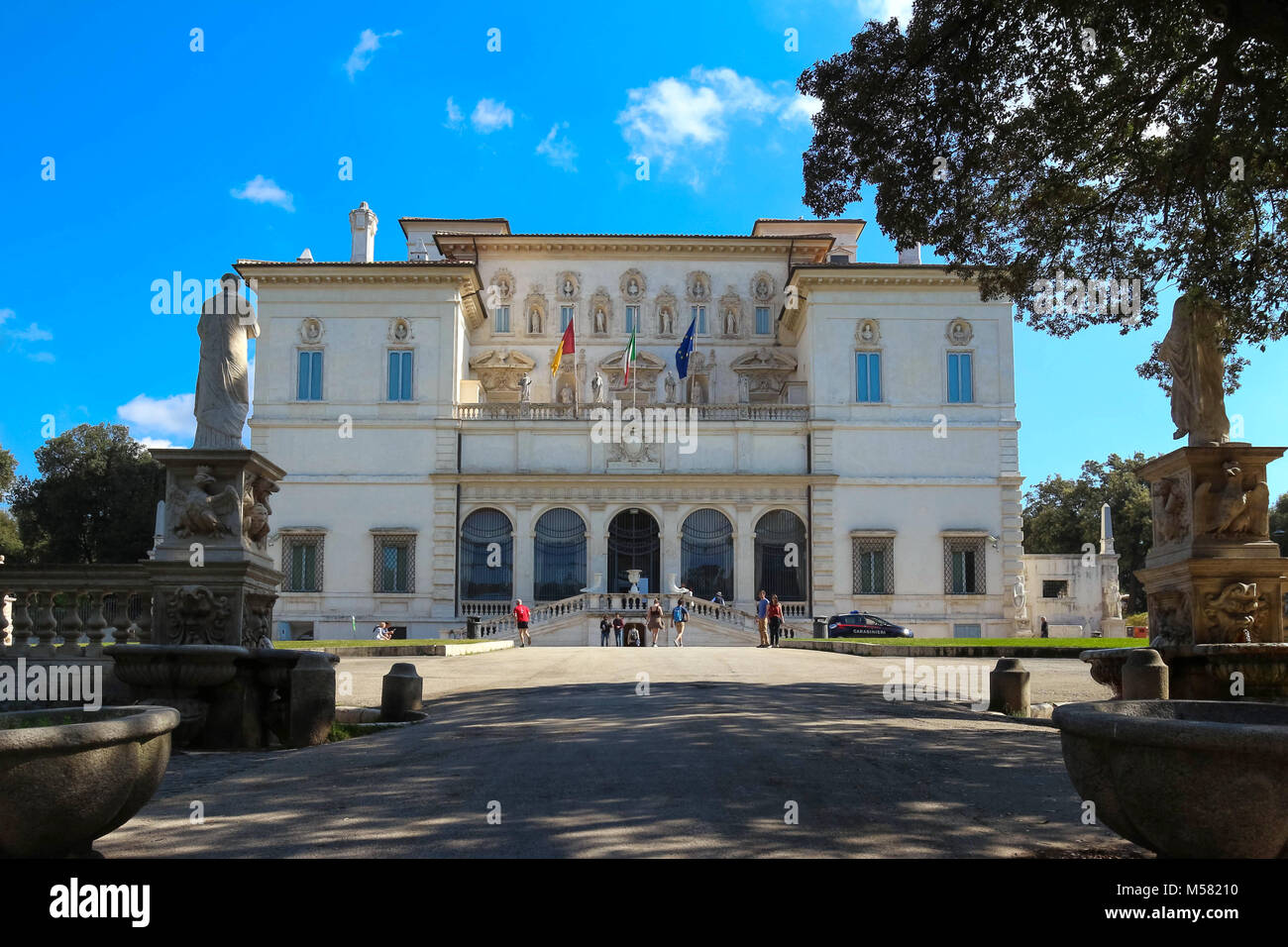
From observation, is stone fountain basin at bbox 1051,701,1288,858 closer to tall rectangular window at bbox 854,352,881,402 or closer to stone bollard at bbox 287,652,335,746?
stone bollard at bbox 287,652,335,746

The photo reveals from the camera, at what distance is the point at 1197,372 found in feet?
35.8

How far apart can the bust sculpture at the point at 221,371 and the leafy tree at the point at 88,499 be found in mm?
51075

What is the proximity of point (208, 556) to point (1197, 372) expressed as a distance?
9.96 m

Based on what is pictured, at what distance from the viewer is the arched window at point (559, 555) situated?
4131cm

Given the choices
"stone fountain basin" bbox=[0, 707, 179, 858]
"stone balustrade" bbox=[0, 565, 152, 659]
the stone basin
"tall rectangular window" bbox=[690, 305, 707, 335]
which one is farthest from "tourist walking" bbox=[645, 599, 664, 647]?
"stone fountain basin" bbox=[0, 707, 179, 858]

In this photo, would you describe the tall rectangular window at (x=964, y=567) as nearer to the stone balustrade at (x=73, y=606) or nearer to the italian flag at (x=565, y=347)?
the italian flag at (x=565, y=347)

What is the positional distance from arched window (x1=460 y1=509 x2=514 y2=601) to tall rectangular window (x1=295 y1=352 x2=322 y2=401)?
813 centimetres

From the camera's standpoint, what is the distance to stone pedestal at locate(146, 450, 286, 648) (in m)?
9.95

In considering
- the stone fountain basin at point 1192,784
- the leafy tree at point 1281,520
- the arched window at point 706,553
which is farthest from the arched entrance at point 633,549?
the leafy tree at point 1281,520

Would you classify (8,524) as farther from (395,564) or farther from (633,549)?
(633,549)

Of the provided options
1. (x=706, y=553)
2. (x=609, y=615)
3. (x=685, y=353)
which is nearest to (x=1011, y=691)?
(x=609, y=615)
